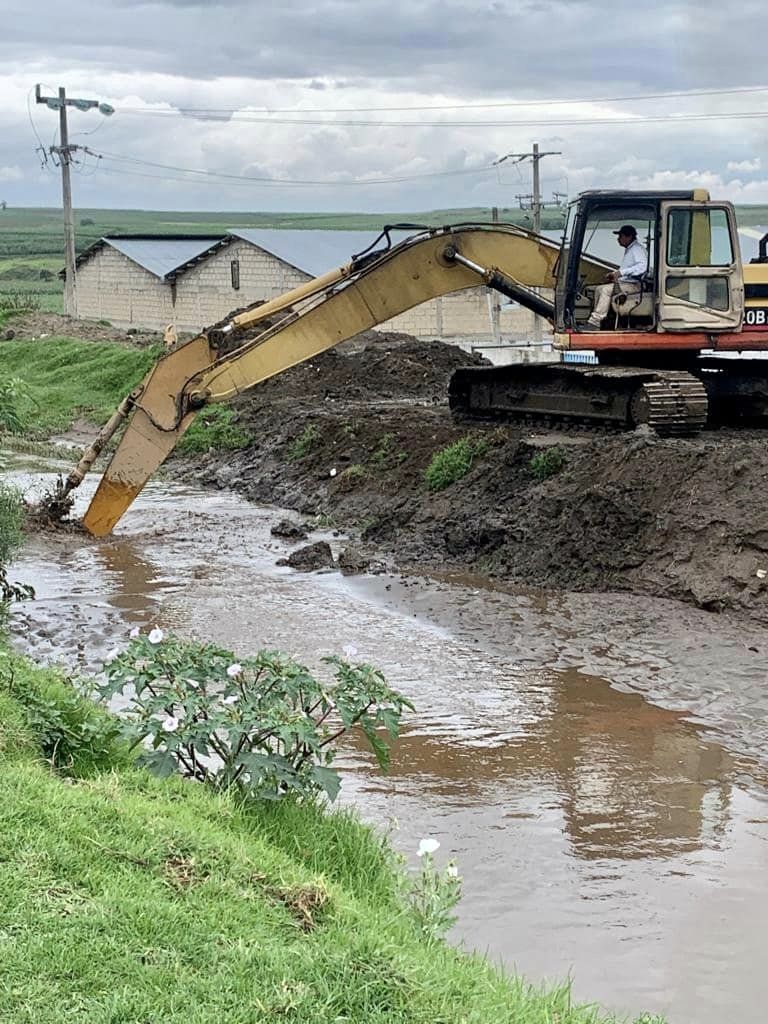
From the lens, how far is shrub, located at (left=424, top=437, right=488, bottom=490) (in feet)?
52.2

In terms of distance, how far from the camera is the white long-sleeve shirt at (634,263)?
48.0ft

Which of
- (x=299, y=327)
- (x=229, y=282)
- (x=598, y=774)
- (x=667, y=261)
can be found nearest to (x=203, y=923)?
(x=598, y=774)

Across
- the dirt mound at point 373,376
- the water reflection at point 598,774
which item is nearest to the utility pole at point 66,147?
the dirt mound at point 373,376

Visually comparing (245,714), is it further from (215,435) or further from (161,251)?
(161,251)

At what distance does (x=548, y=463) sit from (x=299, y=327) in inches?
125

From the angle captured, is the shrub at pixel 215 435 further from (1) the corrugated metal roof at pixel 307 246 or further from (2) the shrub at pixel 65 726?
(1) the corrugated metal roof at pixel 307 246

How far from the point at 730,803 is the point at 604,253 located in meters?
10.6

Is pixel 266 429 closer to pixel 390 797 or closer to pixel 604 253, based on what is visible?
pixel 604 253

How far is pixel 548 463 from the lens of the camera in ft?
47.7

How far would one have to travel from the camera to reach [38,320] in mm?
42031

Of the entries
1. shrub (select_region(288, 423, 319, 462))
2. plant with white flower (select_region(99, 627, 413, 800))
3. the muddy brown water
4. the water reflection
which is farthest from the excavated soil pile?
plant with white flower (select_region(99, 627, 413, 800))

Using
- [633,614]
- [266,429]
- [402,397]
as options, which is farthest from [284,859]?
[402,397]

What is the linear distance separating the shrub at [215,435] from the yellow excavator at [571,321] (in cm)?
677

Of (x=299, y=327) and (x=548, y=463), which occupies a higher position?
(x=299, y=327)
